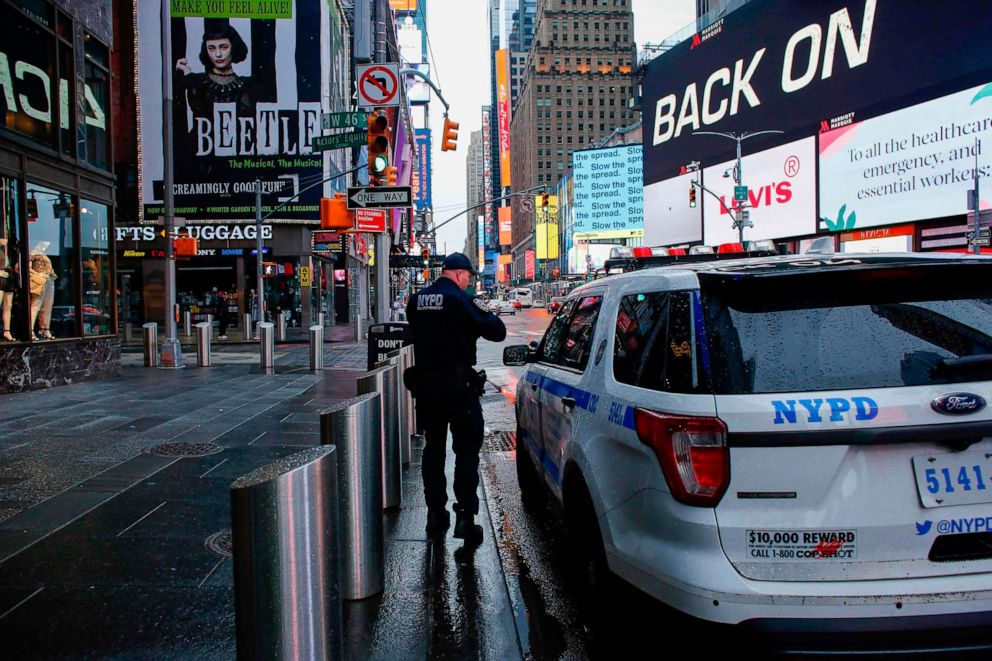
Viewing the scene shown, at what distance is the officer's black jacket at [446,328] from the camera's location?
5008 millimetres

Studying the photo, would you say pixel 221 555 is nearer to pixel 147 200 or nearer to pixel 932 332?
pixel 932 332

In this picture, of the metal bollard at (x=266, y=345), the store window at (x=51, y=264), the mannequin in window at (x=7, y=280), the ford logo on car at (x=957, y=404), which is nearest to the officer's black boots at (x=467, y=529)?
the ford logo on car at (x=957, y=404)

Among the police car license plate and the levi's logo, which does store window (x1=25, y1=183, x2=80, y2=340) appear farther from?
the police car license plate

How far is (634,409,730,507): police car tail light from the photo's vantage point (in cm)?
263

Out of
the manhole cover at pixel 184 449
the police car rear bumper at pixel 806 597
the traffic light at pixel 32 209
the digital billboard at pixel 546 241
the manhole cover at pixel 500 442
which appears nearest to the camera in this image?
the police car rear bumper at pixel 806 597

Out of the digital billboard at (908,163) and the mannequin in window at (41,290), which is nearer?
the mannequin in window at (41,290)

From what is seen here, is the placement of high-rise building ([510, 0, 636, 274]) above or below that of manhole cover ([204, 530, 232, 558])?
above

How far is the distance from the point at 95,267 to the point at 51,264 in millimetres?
1502

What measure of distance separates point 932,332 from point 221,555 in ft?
13.5

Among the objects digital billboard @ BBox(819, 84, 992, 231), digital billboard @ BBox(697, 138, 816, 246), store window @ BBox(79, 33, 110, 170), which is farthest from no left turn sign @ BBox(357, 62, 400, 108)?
digital billboard @ BBox(697, 138, 816, 246)

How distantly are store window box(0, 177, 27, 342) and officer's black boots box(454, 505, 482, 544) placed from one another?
1022cm

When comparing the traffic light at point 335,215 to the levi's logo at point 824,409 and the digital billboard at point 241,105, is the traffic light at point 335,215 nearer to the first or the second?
the levi's logo at point 824,409

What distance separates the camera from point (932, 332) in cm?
279

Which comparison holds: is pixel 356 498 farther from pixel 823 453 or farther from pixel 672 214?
pixel 672 214
